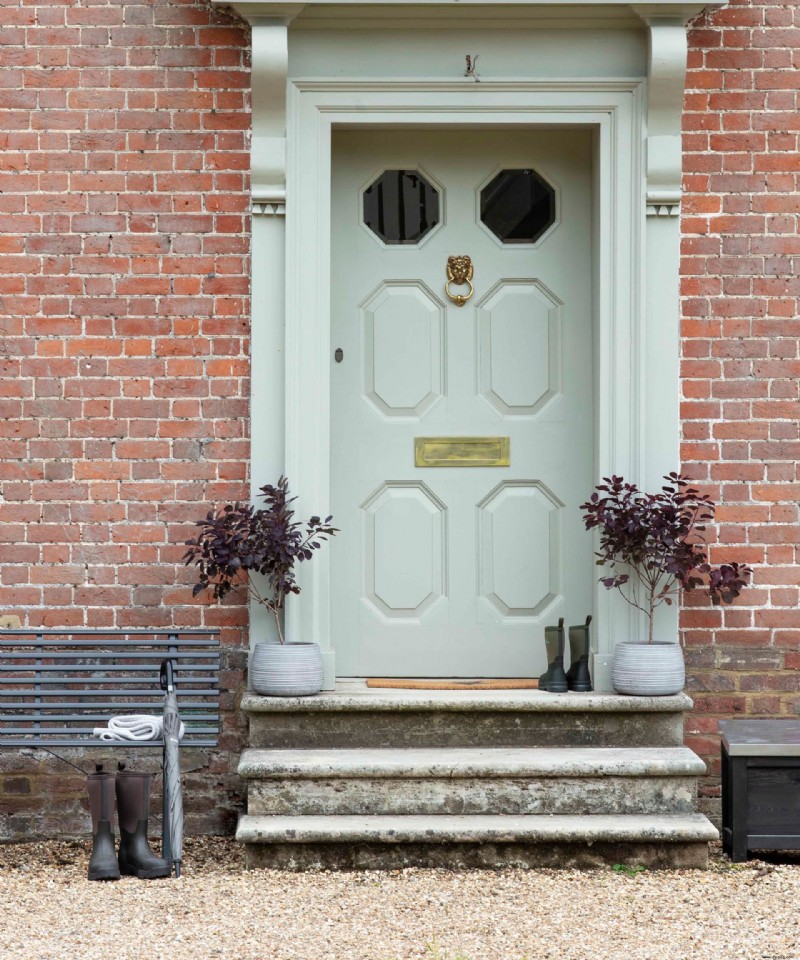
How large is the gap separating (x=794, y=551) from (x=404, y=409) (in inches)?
68.5

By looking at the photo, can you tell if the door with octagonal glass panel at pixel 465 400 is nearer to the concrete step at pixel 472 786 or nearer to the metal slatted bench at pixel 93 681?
the metal slatted bench at pixel 93 681

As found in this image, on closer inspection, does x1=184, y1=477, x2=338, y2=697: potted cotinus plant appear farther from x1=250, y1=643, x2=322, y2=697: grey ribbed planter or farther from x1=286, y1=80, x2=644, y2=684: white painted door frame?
x1=286, y1=80, x2=644, y2=684: white painted door frame

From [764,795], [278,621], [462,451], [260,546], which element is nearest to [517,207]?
[462,451]

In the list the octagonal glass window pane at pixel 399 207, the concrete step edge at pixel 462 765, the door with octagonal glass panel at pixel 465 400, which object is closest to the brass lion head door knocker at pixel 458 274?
the door with octagonal glass panel at pixel 465 400

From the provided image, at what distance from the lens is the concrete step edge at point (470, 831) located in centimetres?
454

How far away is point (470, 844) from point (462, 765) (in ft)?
0.95

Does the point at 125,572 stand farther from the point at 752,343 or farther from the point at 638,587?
the point at 752,343

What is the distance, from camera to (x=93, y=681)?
17.2 ft

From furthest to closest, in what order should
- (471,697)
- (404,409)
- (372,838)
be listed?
(404,409)
(471,697)
(372,838)

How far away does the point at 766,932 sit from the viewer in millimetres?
3959

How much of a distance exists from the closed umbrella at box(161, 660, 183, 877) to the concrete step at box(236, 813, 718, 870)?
0.23 metres

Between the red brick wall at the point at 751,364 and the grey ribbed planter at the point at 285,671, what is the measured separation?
1565 mm

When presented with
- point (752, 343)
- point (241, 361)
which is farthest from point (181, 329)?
point (752, 343)

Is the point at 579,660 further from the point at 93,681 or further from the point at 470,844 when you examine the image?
the point at 93,681
